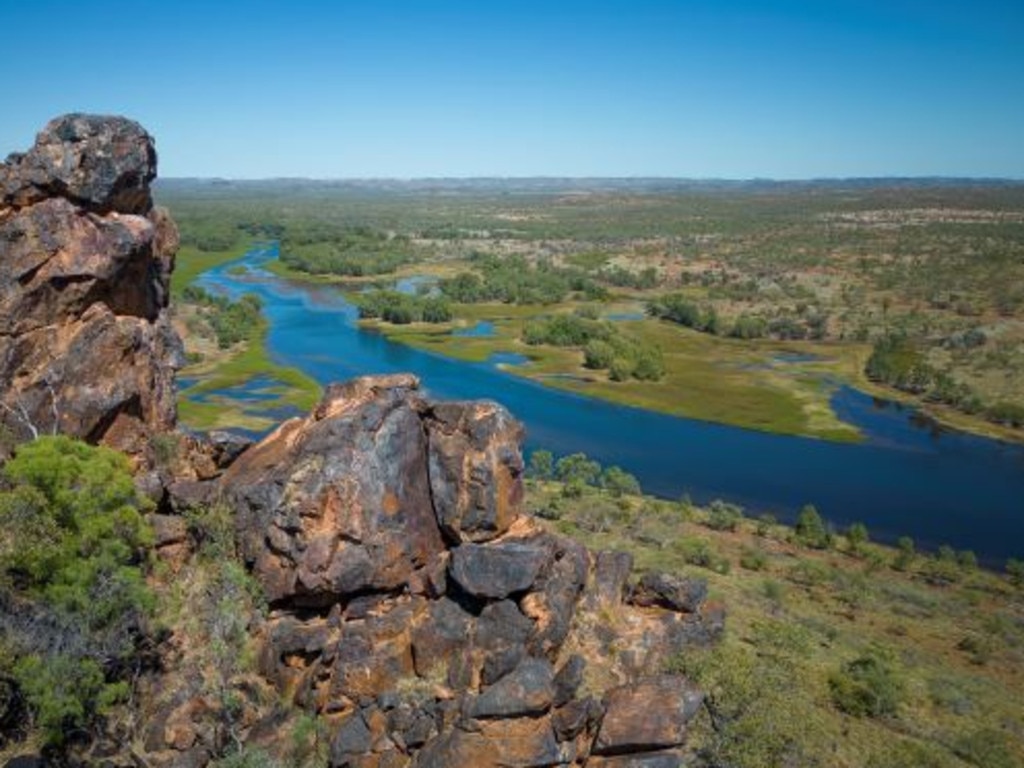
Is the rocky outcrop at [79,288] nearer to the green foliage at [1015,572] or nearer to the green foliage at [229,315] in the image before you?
the green foliage at [1015,572]

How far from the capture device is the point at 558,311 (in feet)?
497

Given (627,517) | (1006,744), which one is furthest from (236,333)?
(1006,744)

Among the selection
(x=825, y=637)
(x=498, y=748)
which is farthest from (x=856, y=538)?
(x=498, y=748)

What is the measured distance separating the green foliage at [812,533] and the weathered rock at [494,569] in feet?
120

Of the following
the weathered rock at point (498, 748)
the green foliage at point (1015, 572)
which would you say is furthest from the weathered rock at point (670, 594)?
the green foliage at point (1015, 572)

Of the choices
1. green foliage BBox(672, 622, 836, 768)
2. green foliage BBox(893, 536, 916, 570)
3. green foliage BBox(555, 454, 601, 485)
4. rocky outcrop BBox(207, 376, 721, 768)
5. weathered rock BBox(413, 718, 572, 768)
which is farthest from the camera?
green foliage BBox(555, 454, 601, 485)

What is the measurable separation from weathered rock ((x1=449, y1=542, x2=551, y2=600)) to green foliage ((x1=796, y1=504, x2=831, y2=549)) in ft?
120

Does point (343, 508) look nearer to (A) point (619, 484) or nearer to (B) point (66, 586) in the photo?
(B) point (66, 586)

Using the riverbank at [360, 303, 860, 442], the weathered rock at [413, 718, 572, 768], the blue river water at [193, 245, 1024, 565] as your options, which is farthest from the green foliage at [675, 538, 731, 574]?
the riverbank at [360, 303, 860, 442]

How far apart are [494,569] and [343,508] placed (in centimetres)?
500

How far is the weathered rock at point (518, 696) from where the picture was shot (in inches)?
947

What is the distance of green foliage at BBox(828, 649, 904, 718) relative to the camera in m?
31.8

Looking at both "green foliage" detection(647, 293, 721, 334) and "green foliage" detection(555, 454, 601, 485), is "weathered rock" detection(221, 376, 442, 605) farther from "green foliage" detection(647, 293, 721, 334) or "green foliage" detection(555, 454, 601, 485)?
"green foliage" detection(647, 293, 721, 334)

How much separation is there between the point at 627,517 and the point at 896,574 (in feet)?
54.5
